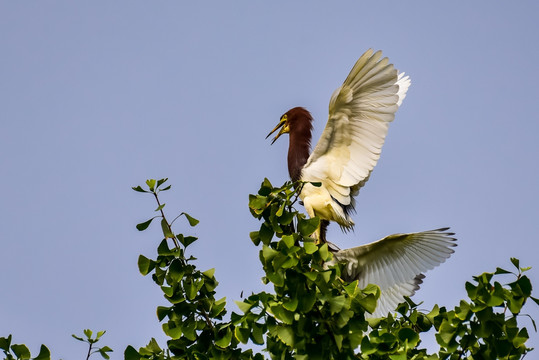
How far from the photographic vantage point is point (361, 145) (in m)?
7.46

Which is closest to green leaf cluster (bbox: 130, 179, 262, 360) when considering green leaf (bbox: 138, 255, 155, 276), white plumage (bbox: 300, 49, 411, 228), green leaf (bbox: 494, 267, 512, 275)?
green leaf (bbox: 138, 255, 155, 276)

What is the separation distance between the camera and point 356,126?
743 centimetres

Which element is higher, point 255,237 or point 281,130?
point 281,130

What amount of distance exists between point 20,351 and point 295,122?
15.0 feet

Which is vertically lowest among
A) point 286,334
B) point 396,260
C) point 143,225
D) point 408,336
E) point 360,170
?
point 408,336

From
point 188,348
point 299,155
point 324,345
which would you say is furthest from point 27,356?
point 299,155

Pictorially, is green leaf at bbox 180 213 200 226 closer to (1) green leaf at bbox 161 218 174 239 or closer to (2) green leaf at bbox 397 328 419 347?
(1) green leaf at bbox 161 218 174 239

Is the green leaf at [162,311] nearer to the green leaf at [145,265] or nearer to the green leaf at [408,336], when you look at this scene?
the green leaf at [145,265]

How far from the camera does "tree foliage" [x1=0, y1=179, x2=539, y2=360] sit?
4223 mm

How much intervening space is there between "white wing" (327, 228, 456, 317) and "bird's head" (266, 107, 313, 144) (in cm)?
134

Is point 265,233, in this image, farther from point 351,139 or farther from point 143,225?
point 351,139

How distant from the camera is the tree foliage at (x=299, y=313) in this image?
4.22 meters

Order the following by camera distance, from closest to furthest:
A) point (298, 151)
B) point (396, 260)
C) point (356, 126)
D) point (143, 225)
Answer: point (143, 225) < point (356, 126) < point (396, 260) < point (298, 151)

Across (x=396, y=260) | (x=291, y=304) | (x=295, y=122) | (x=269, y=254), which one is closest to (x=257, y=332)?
(x=291, y=304)
